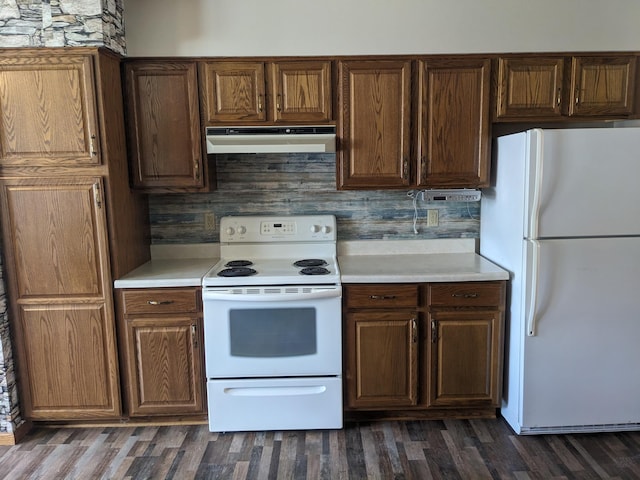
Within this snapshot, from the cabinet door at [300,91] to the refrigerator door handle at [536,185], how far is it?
1107mm

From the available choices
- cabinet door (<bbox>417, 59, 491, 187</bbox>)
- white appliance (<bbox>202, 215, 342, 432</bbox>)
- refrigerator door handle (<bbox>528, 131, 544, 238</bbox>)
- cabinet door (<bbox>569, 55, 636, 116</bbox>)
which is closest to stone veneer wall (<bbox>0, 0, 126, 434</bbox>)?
white appliance (<bbox>202, 215, 342, 432</bbox>)

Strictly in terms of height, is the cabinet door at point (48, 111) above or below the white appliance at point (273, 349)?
above

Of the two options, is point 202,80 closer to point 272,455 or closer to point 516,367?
point 272,455

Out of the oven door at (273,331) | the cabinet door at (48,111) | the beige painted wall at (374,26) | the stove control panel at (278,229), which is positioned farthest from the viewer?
the stove control panel at (278,229)

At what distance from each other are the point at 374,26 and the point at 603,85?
134cm

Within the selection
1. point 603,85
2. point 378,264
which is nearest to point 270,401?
point 378,264

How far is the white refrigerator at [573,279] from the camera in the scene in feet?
7.25

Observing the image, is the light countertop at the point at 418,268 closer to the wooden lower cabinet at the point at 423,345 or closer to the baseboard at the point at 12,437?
the wooden lower cabinet at the point at 423,345

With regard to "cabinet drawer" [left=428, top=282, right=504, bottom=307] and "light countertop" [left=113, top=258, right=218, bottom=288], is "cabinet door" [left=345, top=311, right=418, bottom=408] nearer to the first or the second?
"cabinet drawer" [left=428, top=282, right=504, bottom=307]

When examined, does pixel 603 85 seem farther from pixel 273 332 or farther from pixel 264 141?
pixel 273 332

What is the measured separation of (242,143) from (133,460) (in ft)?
5.76

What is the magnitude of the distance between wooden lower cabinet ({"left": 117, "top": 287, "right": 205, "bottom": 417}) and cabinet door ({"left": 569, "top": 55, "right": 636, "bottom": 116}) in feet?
7.91

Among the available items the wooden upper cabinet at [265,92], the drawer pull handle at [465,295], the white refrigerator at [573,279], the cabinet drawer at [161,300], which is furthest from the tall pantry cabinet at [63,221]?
the white refrigerator at [573,279]

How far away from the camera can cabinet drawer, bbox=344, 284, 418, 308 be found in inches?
97.3
